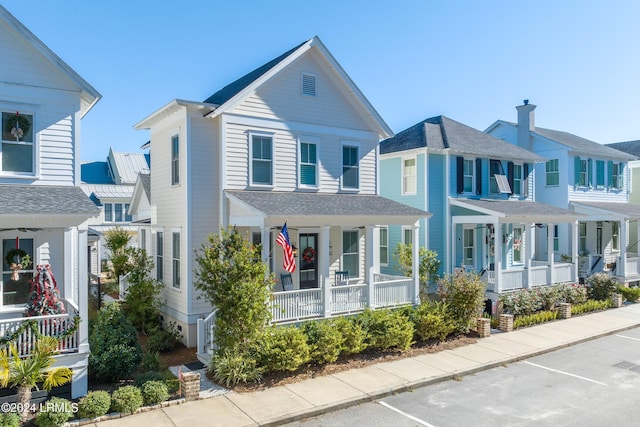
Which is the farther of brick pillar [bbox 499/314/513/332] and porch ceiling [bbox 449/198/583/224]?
porch ceiling [bbox 449/198/583/224]

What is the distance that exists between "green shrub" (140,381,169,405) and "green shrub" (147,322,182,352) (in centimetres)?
373

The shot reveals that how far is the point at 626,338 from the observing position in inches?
619

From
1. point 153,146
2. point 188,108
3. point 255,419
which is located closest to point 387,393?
point 255,419

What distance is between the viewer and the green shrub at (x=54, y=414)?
334 inches

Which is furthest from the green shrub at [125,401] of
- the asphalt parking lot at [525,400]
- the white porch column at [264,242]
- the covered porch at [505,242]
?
the covered porch at [505,242]

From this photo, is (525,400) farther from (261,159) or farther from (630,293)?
(630,293)

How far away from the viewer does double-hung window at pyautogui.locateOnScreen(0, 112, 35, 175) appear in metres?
11.1

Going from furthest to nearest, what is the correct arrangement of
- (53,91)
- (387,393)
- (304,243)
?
(304,243), (53,91), (387,393)

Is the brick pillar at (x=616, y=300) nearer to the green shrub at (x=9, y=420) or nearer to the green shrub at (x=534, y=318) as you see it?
the green shrub at (x=534, y=318)

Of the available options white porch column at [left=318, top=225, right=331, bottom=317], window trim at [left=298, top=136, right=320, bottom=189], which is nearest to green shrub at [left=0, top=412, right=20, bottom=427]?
white porch column at [left=318, top=225, right=331, bottom=317]

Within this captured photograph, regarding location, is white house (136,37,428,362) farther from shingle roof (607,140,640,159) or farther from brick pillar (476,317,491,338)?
shingle roof (607,140,640,159)

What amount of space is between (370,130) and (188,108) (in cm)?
694

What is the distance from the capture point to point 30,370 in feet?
29.1

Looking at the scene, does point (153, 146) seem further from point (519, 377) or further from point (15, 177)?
point (519, 377)
